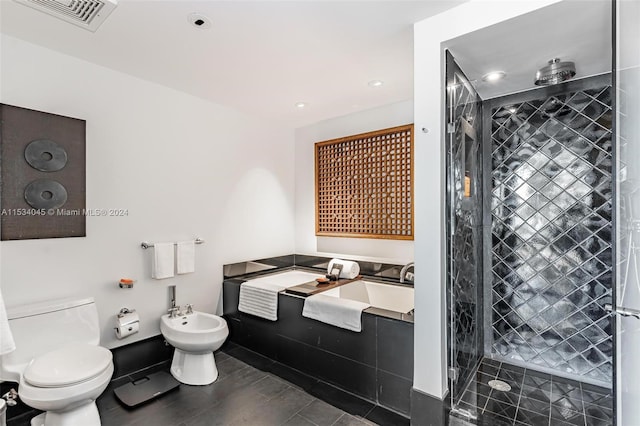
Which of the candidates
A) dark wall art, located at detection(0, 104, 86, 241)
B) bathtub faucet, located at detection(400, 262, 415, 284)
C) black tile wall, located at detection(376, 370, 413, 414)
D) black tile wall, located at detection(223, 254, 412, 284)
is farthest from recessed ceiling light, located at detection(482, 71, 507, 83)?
dark wall art, located at detection(0, 104, 86, 241)

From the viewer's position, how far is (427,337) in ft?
6.31

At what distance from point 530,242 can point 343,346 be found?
1.82 meters

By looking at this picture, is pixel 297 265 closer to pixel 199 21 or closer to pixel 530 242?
pixel 530 242

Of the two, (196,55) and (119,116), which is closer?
(196,55)

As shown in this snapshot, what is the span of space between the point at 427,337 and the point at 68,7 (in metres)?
2.81

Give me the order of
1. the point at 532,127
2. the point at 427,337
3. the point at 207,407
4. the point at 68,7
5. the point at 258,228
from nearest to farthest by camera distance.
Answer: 1. the point at 68,7
2. the point at 427,337
3. the point at 207,407
4. the point at 532,127
5. the point at 258,228

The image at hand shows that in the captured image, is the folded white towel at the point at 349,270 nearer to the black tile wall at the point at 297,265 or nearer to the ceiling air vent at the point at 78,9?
the black tile wall at the point at 297,265

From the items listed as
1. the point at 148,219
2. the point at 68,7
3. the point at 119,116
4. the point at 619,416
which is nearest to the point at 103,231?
A: the point at 148,219

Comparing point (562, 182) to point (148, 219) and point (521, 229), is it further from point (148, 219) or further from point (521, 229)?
point (148, 219)

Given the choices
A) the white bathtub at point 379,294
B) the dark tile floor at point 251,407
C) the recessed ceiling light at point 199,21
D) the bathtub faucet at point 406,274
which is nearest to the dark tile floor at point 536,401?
the dark tile floor at point 251,407

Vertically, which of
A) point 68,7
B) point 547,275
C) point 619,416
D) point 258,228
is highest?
point 68,7

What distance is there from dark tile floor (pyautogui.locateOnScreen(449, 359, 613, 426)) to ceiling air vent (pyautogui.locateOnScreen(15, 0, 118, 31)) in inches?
125

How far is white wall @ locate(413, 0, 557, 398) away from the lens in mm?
1884

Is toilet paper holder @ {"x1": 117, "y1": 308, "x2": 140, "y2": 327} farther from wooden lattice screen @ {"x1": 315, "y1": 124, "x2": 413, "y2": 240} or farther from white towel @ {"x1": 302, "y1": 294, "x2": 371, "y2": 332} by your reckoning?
wooden lattice screen @ {"x1": 315, "y1": 124, "x2": 413, "y2": 240}
